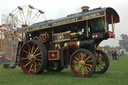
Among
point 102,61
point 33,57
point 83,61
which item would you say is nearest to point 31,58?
point 33,57

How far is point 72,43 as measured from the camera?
9000 mm

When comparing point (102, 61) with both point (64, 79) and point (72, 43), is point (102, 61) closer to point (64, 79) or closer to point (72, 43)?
point (72, 43)

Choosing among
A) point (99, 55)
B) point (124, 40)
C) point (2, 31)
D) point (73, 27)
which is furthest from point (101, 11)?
point (124, 40)

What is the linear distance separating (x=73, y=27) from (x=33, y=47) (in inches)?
109

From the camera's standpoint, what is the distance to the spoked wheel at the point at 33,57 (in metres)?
9.60

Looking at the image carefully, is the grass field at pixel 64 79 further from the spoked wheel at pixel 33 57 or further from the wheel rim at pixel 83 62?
the spoked wheel at pixel 33 57

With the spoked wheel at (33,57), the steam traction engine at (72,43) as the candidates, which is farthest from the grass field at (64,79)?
the spoked wheel at (33,57)

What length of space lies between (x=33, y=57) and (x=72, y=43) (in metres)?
2.70

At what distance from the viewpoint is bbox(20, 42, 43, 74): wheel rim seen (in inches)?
393

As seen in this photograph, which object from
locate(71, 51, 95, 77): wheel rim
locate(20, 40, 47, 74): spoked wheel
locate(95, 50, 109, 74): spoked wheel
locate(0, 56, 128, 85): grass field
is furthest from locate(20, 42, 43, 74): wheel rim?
locate(95, 50, 109, 74): spoked wheel

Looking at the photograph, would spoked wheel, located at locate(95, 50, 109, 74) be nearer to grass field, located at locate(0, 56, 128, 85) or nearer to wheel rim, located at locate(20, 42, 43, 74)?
grass field, located at locate(0, 56, 128, 85)

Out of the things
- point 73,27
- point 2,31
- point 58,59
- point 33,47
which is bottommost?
point 58,59

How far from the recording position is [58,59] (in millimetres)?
9281

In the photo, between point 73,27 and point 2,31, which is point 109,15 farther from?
point 2,31
